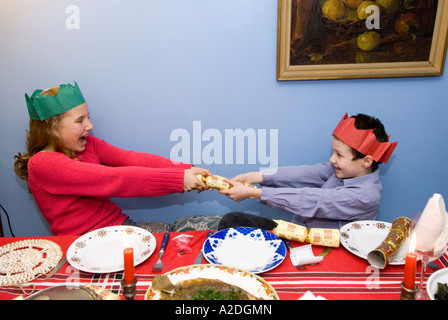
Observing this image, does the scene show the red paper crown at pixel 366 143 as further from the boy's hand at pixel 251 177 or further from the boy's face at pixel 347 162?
the boy's hand at pixel 251 177

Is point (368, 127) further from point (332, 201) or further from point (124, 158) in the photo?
point (124, 158)

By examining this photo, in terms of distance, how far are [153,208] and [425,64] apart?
1.74 metres

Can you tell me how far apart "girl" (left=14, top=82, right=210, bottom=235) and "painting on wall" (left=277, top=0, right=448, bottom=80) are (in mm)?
824

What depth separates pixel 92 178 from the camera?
1.46 m

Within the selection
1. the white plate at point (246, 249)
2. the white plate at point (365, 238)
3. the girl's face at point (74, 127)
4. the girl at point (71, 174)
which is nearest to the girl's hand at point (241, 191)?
the girl at point (71, 174)

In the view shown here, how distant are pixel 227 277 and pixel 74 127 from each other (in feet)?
3.40

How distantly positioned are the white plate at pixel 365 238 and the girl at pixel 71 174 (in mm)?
692

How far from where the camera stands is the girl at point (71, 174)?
1.46 metres

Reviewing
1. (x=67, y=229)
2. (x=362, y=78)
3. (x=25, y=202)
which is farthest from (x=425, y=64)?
(x=25, y=202)

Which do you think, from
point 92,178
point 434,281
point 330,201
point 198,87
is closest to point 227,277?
point 434,281

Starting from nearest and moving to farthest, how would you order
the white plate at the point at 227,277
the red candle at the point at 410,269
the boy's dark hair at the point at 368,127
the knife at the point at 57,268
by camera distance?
1. the red candle at the point at 410,269
2. the white plate at the point at 227,277
3. the knife at the point at 57,268
4. the boy's dark hair at the point at 368,127

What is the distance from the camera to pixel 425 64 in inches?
68.4
